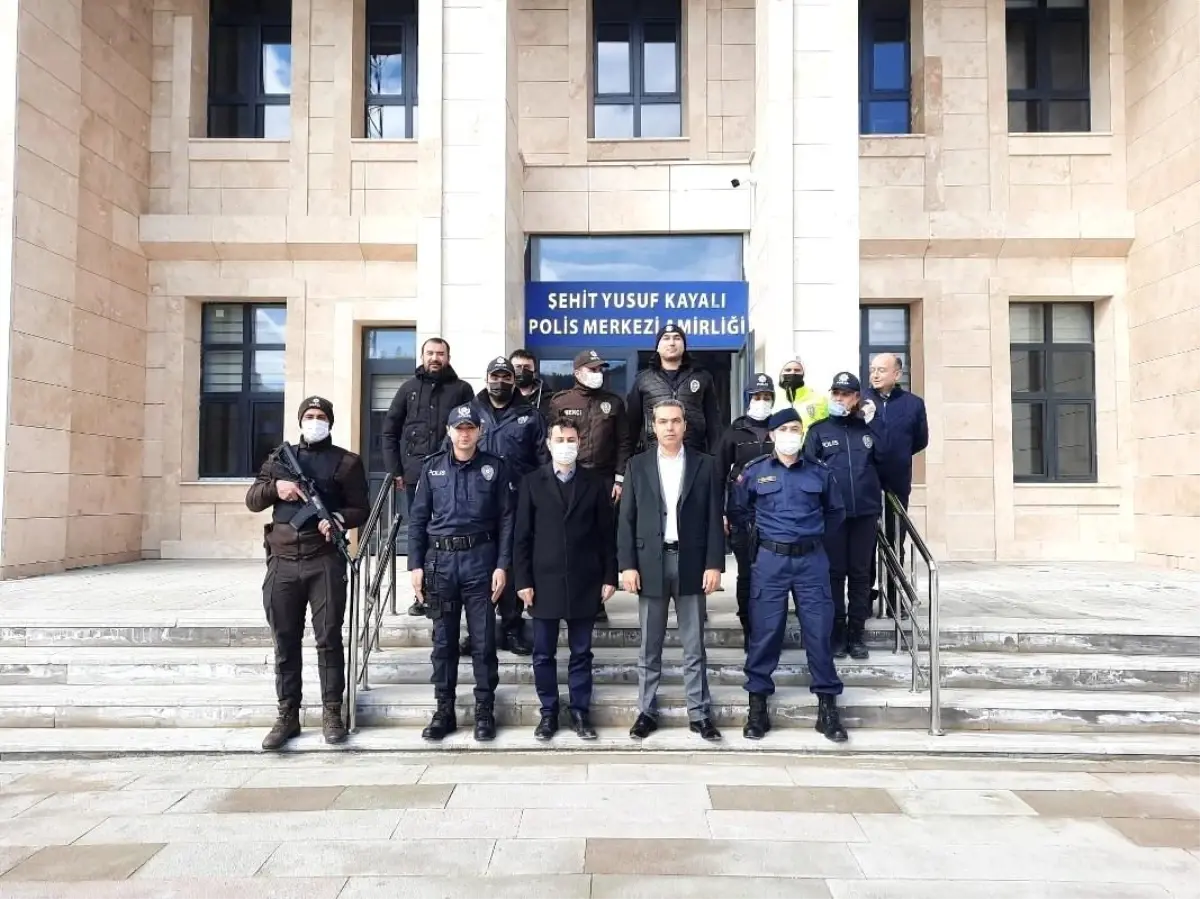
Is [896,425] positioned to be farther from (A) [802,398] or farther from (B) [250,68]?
(B) [250,68]

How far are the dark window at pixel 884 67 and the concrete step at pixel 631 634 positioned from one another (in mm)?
7410

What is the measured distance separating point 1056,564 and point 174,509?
11010 mm

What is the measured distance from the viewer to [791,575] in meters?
4.70

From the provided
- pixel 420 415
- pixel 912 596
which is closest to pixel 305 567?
pixel 420 415

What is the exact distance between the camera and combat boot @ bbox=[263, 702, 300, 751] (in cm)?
461

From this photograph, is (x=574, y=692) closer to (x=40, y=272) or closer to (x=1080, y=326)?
(x=40, y=272)

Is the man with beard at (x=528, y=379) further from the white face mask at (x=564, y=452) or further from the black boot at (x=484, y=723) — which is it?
the black boot at (x=484, y=723)

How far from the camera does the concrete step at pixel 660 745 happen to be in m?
4.59

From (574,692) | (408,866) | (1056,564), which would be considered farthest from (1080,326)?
(408,866)

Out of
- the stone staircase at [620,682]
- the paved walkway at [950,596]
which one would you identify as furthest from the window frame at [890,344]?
the stone staircase at [620,682]

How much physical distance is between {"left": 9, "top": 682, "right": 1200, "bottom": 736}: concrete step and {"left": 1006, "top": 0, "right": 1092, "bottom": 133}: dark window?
333 inches

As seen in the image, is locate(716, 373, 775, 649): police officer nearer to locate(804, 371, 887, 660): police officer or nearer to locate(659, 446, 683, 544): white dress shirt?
locate(804, 371, 887, 660): police officer

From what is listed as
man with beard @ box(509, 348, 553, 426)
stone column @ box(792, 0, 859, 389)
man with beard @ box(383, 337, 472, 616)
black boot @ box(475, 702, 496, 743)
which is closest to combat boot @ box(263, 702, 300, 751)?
black boot @ box(475, 702, 496, 743)

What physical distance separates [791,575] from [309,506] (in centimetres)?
275
